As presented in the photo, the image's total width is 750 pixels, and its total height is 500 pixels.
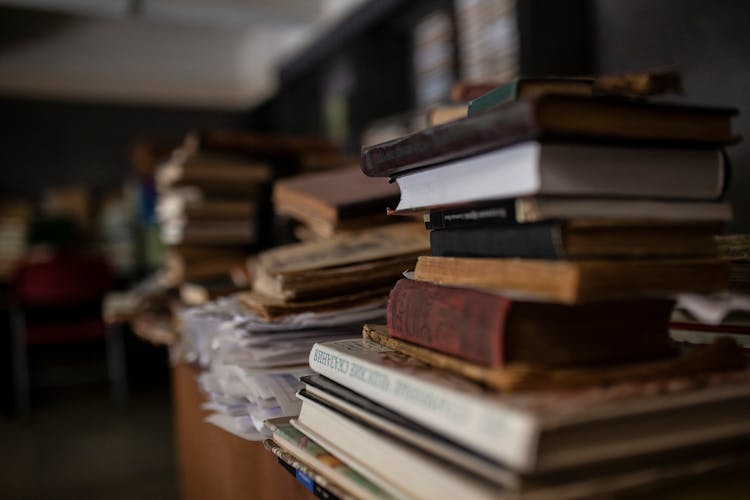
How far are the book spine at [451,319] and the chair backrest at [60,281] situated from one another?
4.31 m

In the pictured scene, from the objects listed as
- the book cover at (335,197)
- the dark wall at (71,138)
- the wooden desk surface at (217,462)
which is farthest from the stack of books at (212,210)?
the dark wall at (71,138)

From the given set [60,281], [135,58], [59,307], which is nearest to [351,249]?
[60,281]

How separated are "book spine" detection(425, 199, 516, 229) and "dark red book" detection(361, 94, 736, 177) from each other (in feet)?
0.16

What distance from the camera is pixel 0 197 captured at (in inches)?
233

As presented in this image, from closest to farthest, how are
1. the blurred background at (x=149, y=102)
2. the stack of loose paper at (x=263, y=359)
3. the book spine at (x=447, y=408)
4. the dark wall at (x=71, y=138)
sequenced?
the book spine at (x=447, y=408)
the stack of loose paper at (x=263, y=359)
the blurred background at (x=149, y=102)
the dark wall at (x=71, y=138)

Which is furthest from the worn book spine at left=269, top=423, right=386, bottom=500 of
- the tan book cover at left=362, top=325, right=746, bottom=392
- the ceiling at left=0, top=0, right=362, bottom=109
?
the ceiling at left=0, top=0, right=362, bottom=109

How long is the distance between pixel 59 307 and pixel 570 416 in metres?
4.81

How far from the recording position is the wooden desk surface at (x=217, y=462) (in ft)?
2.74

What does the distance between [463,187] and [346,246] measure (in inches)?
18.3

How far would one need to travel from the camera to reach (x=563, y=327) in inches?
20.1

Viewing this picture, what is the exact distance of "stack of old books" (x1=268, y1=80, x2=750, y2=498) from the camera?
1.43 feet

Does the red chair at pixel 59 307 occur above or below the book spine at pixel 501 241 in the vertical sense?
below

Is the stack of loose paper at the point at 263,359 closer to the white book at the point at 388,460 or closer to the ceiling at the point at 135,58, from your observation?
the white book at the point at 388,460

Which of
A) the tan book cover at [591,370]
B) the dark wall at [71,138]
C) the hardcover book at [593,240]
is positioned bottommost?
the tan book cover at [591,370]
